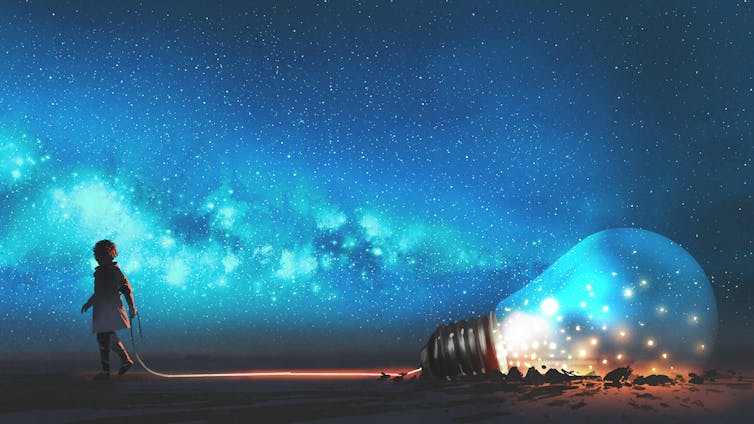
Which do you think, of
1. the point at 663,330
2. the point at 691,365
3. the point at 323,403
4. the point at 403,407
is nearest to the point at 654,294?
the point at 663,330

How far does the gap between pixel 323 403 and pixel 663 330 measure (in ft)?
11.8

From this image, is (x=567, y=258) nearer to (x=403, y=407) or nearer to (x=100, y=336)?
(x=403, y=407)

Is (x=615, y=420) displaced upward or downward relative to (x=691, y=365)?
downward

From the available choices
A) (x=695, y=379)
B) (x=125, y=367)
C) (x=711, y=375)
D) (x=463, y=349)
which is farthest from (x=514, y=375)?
(x=125, y=367)

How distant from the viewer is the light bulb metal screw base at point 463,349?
664 cm

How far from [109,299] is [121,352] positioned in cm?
74

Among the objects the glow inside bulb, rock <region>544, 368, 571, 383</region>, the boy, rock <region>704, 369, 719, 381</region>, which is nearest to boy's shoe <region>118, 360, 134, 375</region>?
the boy

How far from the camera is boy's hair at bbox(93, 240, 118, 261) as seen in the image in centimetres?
872

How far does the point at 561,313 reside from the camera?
6781 millimetres

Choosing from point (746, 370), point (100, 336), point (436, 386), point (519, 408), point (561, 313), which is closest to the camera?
point (519, 408)

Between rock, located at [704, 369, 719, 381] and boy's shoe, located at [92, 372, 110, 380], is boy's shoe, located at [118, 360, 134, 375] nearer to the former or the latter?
boy's shoe, located at [92, 372, 110, 380]

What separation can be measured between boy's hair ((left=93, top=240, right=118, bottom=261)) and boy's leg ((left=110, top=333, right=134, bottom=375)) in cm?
106

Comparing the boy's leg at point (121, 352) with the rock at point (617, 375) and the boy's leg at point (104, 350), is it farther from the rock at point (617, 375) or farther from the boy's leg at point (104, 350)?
the rock at point (617, 375)

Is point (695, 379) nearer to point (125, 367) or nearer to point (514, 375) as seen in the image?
point (514, 375)
